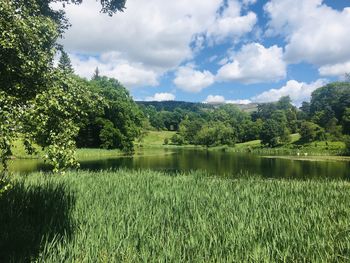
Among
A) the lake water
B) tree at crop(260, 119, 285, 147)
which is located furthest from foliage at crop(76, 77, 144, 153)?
tree at crop(260, 119, 285, 147)

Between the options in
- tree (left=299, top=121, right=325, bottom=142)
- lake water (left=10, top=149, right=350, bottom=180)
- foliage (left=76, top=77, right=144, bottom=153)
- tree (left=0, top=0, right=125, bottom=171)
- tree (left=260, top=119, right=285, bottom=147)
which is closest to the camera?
tree (left=0, top=0, right=125, bottom=171)

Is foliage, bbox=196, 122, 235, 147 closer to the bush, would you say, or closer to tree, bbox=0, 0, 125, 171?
the bush

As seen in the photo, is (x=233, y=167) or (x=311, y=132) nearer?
(x=233, y=167)

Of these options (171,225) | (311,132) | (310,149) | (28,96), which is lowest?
(310,149)

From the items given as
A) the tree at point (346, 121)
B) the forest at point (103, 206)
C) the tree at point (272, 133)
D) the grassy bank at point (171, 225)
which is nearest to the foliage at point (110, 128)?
the tree at point (272, 133)

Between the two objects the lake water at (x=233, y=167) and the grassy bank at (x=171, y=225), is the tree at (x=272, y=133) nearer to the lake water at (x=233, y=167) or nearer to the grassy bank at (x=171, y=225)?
the lake water at (x=233, y=167)

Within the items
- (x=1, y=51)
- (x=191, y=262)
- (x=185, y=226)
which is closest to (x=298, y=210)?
(x=185, y=226)

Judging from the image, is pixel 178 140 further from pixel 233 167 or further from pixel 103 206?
pixel 103 206

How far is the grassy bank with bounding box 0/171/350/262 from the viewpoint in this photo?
25.3 feet

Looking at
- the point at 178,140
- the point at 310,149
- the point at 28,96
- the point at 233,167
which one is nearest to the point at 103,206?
the point at 28,96

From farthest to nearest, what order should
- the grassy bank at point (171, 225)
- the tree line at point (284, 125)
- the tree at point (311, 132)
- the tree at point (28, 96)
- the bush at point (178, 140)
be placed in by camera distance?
the bush at point (178, 140), the tree line at point (284, 125), the tree at point (311, 132), the grassy bank at point (171, 225), the tree at point (28, 96)

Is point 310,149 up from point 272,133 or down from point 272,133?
down

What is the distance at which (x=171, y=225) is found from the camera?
9.93 meters

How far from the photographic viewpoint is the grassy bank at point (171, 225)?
25.3ft
